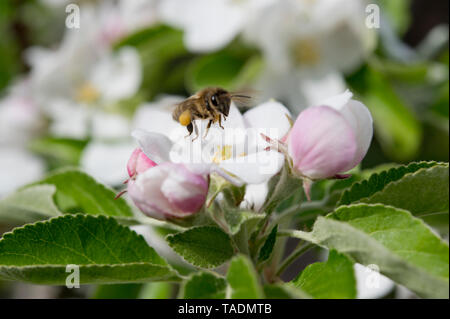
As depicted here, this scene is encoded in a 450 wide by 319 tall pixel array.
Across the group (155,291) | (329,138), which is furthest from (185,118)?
(155,291)

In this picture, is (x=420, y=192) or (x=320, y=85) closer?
(x=420, y=192)

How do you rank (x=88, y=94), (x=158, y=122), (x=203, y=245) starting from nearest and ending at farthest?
(x=203, y=245) → (x=158, y=122) → (x=88, y=94)

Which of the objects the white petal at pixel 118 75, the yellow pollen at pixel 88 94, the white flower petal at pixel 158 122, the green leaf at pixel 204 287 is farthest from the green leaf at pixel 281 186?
the yellow pollen at pixel 88 94

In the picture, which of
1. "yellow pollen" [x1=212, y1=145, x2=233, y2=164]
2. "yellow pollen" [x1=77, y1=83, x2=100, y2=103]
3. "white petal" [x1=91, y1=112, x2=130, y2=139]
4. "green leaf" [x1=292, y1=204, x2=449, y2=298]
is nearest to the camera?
"green leaf" [x1=292, y1=204, x2=449, y2=298]

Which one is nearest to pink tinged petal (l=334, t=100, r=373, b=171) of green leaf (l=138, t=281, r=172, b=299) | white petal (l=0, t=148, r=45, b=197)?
green leaf (l=138, t=281, r=172, b=299)

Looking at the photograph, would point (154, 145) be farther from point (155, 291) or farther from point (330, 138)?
point (155, 291)

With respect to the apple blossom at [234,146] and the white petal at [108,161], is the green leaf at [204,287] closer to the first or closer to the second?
the apple blossom at [234,146]

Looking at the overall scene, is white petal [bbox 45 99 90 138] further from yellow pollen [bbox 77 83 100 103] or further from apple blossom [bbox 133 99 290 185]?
apple blossom [bbox 133 99 290 185]
